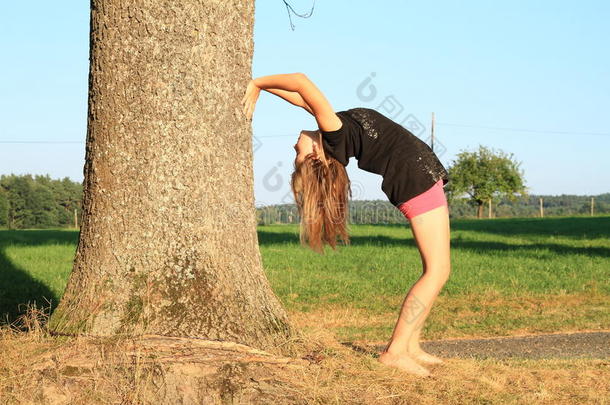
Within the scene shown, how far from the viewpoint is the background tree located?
7541 cm

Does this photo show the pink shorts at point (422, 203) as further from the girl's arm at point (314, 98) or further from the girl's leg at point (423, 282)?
the girl's arm at point (314, 98)

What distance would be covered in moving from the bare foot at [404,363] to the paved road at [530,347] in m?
2.24

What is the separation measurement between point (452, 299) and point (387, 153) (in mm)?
8420

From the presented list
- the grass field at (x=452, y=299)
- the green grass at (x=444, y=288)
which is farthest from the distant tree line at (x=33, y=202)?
the green grass at (x=444, y=288)

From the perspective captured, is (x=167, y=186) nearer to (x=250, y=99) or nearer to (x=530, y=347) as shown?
(x=250, y=99)

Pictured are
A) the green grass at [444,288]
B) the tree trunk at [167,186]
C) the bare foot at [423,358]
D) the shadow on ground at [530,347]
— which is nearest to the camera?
the tree trunk at [167,186]

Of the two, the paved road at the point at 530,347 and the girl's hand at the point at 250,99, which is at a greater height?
the girl's hand at the point at 250,99

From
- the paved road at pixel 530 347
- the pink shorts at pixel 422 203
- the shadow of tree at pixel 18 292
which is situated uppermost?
the pink shorts at pixel 422 203

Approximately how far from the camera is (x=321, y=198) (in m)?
5.51

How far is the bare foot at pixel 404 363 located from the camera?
5.36m

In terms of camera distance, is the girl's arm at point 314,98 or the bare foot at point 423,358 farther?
the bare foot at point 423,358

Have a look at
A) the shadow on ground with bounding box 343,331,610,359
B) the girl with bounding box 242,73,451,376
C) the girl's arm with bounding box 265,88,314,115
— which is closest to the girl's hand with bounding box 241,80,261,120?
the girl with bounding box 242,73,451,376

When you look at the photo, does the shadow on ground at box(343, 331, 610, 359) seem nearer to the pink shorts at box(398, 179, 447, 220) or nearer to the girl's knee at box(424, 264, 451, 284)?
the girl's knee at box(424, 264, 451, 284)

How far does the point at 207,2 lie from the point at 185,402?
9.81 ft
